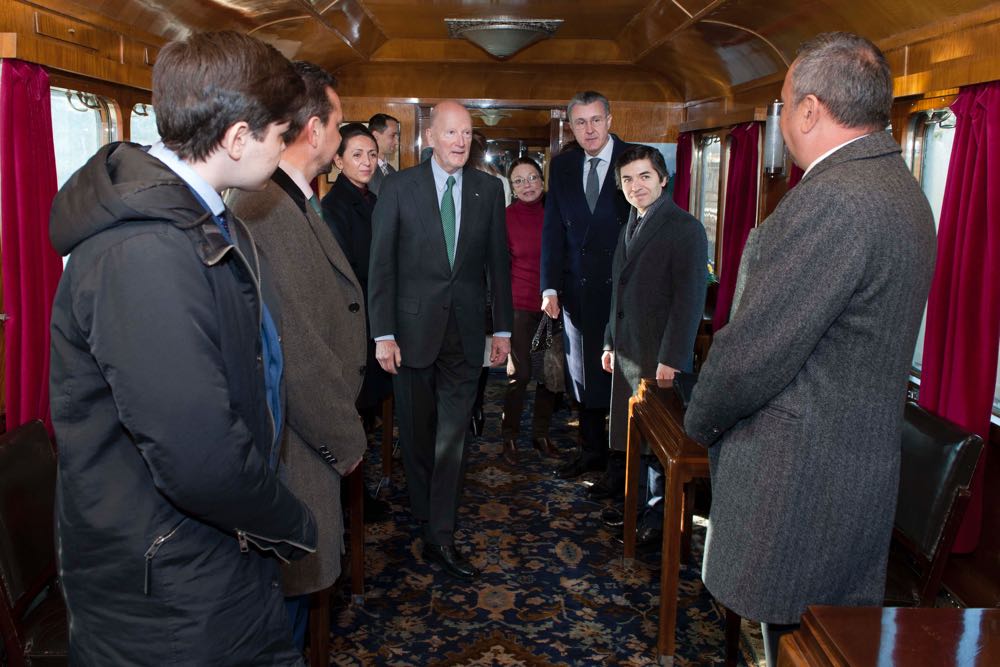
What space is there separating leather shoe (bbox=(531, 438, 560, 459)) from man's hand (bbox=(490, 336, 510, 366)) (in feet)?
6.51

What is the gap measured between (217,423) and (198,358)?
0.11m

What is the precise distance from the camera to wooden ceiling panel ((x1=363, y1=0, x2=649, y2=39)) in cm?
702

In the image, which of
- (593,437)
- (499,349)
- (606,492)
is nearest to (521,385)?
(593,437)

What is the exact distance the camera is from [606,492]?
4.90m

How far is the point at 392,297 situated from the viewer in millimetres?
3729

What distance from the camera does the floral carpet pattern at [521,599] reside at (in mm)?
3260

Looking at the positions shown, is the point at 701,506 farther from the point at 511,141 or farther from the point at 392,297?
the point at 511,141

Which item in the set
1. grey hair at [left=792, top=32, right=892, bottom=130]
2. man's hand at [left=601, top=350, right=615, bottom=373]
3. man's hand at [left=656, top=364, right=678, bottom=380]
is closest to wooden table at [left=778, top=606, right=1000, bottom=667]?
grey hair at [left=792, top=32, right=892, bottom=130]

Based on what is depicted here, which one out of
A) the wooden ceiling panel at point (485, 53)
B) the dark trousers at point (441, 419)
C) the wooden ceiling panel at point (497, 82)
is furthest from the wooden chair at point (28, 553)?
the wooden ceiling panel at point (497, 82)

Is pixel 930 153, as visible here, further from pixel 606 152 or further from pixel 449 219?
pixel 449 219

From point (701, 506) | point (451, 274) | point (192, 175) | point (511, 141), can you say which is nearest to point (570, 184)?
point (451, 274)

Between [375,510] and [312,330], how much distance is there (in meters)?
2.57

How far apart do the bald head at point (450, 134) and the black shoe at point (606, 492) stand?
6.95 ft

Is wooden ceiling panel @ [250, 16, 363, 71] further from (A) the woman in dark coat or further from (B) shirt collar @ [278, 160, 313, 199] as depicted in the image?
(B) shirt collar @ [278, 160, 313, 199]
